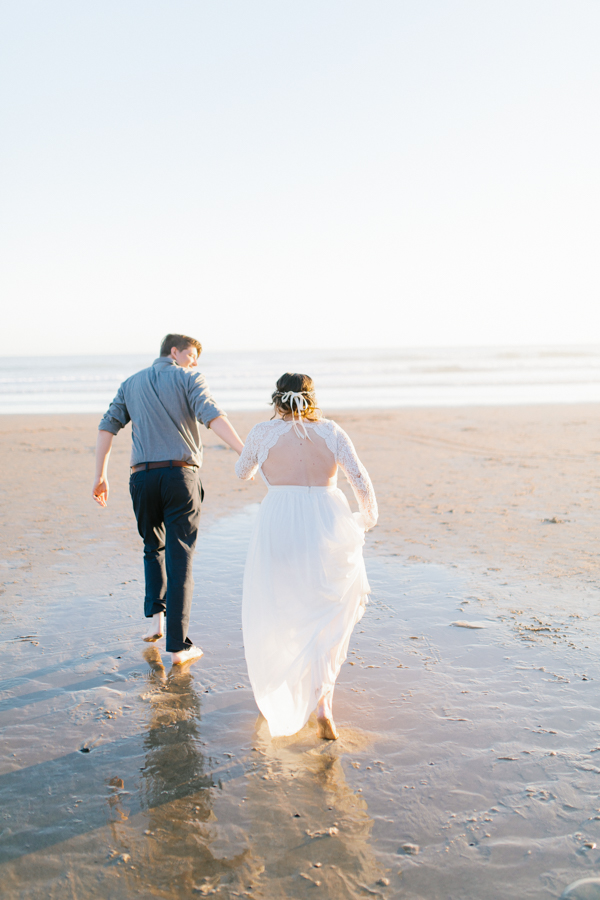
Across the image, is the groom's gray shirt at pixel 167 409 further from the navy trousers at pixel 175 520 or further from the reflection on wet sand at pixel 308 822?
the reflection on wet sand at pixel 308 822

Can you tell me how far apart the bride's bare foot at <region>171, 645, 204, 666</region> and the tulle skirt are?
32.0 inches

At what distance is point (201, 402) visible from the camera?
13.4 ft

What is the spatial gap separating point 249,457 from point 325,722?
4.70ft

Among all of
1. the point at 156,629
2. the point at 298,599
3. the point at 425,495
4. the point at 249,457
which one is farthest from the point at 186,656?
the point at 425,495

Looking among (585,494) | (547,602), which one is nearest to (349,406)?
(585,494)

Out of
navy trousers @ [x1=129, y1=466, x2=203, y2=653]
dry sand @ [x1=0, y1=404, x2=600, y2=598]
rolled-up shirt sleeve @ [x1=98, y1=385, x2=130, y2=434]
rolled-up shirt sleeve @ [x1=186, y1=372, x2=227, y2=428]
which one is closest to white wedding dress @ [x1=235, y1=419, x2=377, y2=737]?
rolled-up shirt sleeve @ [x1=186, y1=372, x2=227, y2=428]

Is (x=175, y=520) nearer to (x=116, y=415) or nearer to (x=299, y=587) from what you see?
(x=116, y=415)

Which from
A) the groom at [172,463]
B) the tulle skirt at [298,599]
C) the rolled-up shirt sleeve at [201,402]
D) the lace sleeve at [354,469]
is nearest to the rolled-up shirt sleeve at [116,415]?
the groom at [172,463]

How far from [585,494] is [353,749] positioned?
256 inches

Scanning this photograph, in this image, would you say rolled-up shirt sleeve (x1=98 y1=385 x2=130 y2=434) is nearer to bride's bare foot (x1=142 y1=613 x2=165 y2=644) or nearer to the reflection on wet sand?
bride's bare foot (x1=142 y1=613 x2=165 y2=644)

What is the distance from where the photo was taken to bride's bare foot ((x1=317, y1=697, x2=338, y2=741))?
3.33 meters

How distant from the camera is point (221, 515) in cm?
809

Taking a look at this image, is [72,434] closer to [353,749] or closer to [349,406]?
[349,406]

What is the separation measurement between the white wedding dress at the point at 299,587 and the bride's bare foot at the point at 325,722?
53mm
